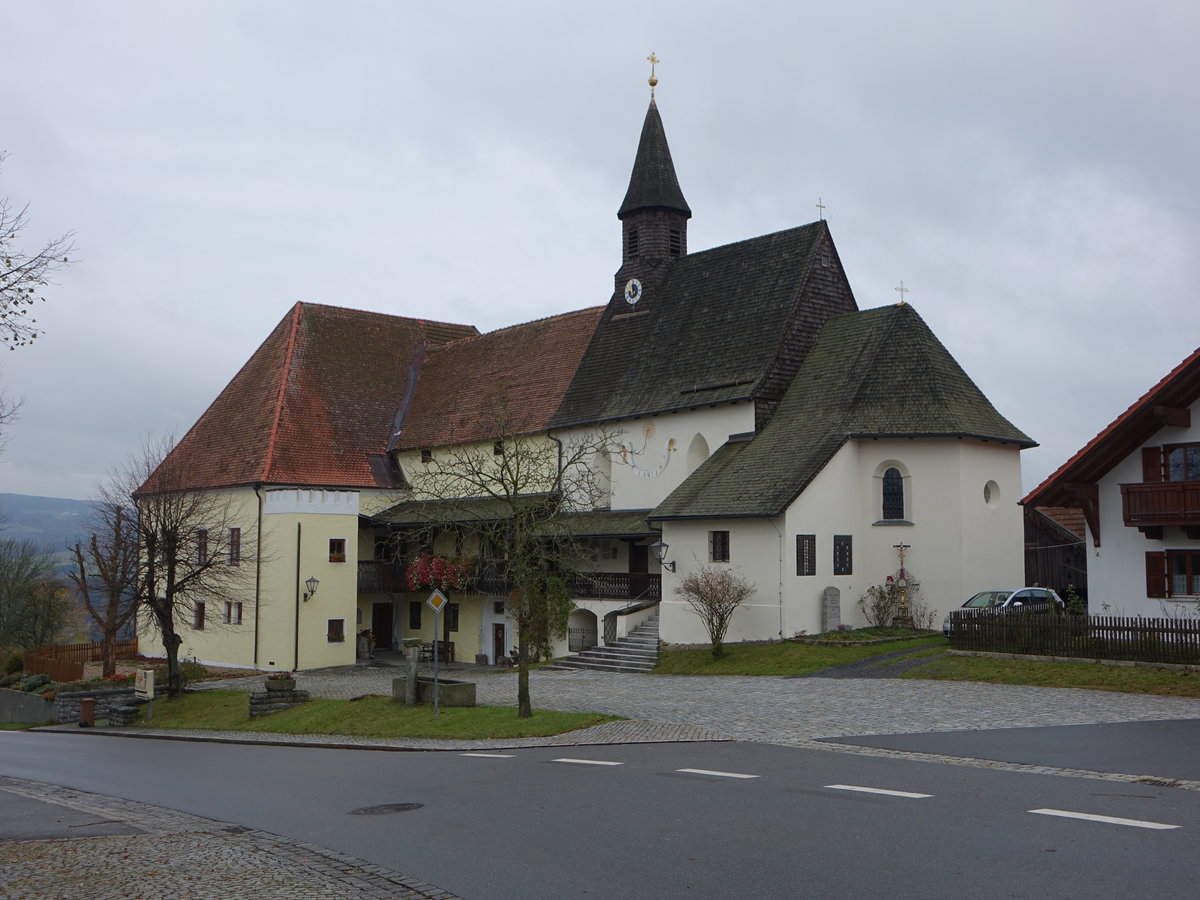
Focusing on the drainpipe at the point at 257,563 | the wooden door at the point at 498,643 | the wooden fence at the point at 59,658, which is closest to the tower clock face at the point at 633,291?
the wooden door at the point at 498,643

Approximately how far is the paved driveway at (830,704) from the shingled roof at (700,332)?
36.5 feet

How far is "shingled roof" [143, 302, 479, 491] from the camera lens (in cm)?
4225

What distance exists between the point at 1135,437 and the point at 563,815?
19.5m

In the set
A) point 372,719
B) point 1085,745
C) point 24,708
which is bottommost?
point 24,708

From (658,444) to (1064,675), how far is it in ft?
57.1

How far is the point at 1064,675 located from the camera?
22.7 meters

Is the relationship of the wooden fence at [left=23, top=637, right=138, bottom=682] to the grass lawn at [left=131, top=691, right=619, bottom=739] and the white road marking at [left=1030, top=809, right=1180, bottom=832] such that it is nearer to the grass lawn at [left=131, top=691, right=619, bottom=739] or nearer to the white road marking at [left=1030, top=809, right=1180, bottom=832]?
the grass lawn at [left=131, top=691, right=619, bottom=739]

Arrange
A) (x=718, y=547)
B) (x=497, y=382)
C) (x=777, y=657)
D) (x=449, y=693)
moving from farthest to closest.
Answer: (x=497, y=382), (x=718, y=547), (x=777, y=657), (x=449, y=693)

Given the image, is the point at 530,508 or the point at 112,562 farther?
the point at 112,562

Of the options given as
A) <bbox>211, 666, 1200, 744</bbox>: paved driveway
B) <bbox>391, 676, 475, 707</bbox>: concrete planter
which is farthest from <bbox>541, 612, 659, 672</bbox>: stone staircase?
<bbox>391, 676, 475, 707</bbox>: concrete planter

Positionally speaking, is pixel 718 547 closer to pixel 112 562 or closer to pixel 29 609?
pixel 112 562

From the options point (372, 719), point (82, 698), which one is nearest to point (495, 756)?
point (372, 719)

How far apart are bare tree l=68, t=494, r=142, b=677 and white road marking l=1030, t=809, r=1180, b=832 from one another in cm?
2913

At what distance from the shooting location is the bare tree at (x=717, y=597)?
30.1 metres
